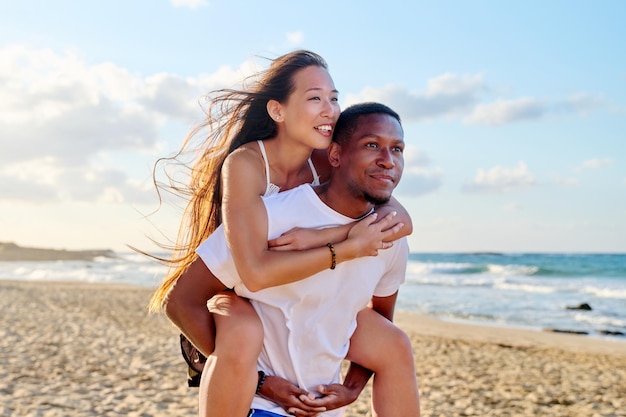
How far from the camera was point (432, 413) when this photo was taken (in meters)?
7.29

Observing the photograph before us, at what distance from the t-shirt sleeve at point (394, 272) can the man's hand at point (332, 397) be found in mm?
498

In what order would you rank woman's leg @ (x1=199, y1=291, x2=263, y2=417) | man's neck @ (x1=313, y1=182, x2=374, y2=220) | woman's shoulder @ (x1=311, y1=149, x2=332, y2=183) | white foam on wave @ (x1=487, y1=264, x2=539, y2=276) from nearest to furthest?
woman's leg @ (x1=199, y1=291, x2=263, y2=417) → man's neck @ (x1=313, y1=182, x2=374, y2=220) → woman's shoulder @ (x1=311, y1=149, x2=332, y2=183) → white foam on wave @ (x1=487, y1=264, x2=539, y2=276)

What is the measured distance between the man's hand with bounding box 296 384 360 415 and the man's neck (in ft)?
2.43

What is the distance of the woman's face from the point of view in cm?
321

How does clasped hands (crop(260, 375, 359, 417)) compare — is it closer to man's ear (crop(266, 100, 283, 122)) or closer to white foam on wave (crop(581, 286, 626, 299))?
man's ear (crop(266, 100, 283, 122))

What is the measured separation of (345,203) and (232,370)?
852 millimetres

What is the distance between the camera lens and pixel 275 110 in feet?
11.2

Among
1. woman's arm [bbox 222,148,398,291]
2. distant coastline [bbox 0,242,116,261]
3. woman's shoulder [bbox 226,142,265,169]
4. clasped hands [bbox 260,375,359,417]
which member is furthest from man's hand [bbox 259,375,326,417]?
distant coastline [bbox 0,242,116,261]

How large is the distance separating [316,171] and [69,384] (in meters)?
5.69

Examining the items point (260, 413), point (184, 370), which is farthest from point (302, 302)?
point (184, 370)

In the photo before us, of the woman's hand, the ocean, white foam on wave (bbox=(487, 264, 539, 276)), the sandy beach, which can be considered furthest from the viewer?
white foam on wave (bbox=(487, 264, 539, 276))

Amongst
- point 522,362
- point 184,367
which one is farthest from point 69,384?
point 522,362

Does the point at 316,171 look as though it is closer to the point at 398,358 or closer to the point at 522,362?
the point at 398,358

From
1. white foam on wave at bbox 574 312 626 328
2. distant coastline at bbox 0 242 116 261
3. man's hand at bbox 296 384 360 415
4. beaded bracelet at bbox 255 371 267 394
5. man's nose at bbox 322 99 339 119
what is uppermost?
man's nose at bbox 322 99 339 119
